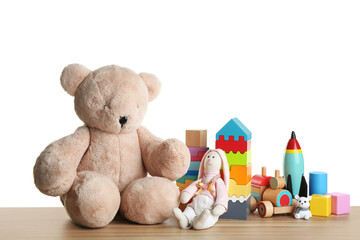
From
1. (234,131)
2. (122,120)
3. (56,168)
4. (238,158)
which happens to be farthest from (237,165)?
(56,168)

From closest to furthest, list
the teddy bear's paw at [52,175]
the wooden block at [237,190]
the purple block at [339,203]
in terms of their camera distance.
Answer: the teddy bear's paw at [52,175] < the wooden block at [237,190] < the purple block at [339,203]

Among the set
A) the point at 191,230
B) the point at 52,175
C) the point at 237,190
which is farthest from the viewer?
the point at 237,190

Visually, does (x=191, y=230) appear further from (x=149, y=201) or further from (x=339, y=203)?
(x=339, y=203)

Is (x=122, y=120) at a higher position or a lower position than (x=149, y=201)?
higher

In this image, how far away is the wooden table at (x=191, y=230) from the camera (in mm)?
1751

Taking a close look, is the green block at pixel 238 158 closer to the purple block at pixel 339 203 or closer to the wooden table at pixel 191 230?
the wooden table at pixel 191 230

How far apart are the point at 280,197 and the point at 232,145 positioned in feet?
0.98

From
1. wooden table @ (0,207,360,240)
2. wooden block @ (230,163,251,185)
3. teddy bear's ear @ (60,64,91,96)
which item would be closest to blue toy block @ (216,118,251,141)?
wooden block @ (230,163,251,185)

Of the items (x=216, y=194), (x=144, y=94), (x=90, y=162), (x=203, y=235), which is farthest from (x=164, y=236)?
(x=144, y=94)

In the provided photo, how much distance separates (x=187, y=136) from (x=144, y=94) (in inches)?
11.2

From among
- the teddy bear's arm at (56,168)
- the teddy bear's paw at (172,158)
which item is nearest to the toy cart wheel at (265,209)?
the teddy bear's paw at (172,158)

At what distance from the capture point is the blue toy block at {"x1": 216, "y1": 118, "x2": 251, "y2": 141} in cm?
197

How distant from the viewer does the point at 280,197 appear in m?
2.04

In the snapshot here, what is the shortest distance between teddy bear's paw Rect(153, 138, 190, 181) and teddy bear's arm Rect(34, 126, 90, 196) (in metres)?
0.32
